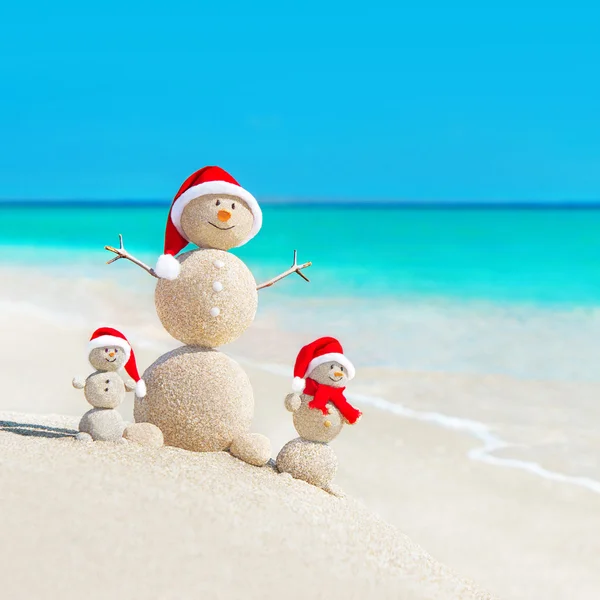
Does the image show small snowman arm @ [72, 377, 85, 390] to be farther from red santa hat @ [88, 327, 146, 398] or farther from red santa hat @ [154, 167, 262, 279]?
red santa hat @ [154, 167, 262, 279]

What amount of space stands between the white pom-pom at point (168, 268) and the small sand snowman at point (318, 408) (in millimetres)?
967

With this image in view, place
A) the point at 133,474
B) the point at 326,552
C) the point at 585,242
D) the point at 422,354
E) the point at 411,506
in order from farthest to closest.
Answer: the point at 585,242
the point at 422,354
the point at 411,506
the point at 133,474
the point at 326,552

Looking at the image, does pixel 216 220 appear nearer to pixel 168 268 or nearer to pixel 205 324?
pixel 168 268

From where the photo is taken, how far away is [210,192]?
5.58 meters

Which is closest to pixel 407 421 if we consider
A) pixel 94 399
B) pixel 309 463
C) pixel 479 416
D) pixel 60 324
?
pixel 479 416

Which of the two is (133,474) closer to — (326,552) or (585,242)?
(326,552)

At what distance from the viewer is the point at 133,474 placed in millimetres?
4816

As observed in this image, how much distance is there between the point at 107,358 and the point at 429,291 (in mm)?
14886

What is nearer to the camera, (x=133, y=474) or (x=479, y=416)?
(x=133, y=474)

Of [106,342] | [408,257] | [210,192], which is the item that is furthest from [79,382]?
[408,257]

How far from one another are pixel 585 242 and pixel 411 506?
97.1 feet

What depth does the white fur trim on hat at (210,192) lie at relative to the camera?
558 cm

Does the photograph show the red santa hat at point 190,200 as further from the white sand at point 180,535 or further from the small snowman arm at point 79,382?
the white sand at point 180,535

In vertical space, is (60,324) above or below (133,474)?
above
